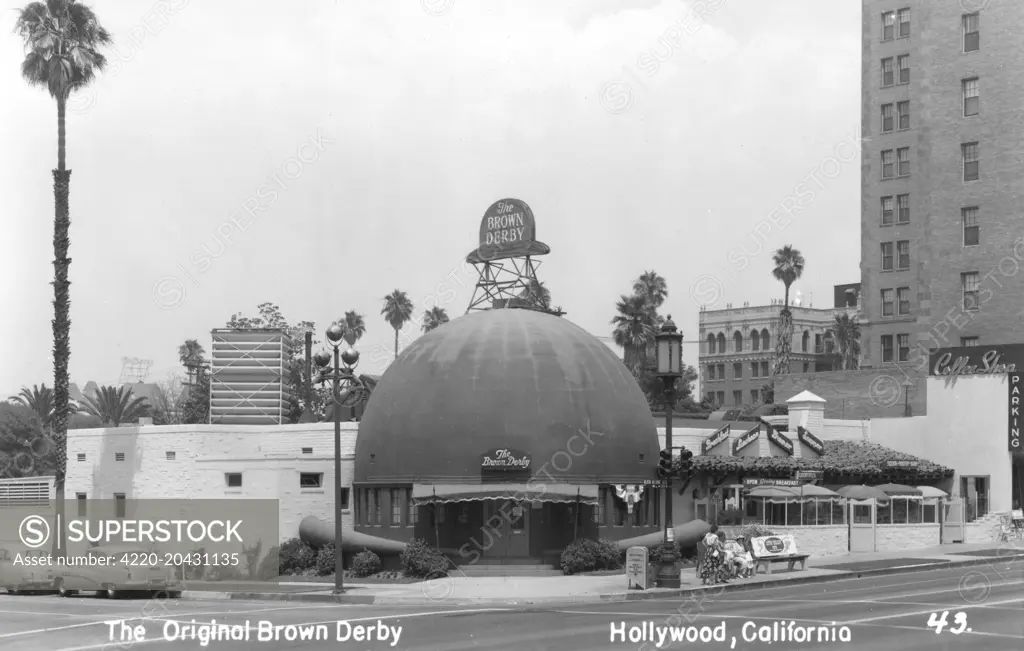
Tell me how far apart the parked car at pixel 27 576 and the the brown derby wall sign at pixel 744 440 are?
24283 millimetres

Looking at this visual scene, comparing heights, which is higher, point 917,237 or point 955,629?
point 917,237

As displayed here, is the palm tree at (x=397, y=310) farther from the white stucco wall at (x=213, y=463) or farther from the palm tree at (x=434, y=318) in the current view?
the white stucco wall at (x=213, y=463)

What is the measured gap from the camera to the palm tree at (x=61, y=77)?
157ft

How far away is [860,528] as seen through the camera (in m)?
48.2

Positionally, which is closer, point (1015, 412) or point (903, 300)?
point (1015, 412)

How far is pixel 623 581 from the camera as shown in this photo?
120ft

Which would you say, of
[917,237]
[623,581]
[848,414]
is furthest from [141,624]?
[917,237]

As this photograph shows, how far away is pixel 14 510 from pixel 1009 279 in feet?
160

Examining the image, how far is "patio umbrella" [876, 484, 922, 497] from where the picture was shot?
4900 cm

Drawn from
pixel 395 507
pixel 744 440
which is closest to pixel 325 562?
pixel 395 507

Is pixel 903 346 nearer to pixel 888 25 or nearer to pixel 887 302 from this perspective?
pixel 887 302

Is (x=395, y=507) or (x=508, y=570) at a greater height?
(x=395, y=507)

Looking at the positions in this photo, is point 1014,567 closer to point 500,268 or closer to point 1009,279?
point 500,268

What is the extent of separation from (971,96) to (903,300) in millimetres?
15518
